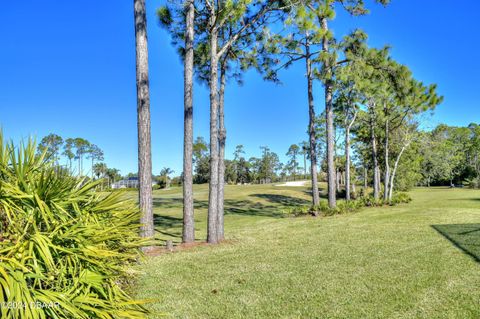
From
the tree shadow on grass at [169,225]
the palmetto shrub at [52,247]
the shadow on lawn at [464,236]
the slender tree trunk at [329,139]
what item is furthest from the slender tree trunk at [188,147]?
the slender tree trunk at [329,139]

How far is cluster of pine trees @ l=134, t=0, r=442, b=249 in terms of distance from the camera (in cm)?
767

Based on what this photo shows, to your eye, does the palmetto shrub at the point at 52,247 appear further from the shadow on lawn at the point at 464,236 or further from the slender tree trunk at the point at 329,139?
the slender tree trunk at the point at 329,139

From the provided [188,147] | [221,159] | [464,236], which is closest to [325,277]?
[188,147]

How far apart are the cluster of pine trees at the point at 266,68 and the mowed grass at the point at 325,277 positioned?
58.2 inches

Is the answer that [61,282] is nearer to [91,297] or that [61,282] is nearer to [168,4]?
[91,297]

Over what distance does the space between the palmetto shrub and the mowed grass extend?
964mm

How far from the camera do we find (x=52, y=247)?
1.98m

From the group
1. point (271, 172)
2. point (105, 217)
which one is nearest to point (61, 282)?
point (105, 217)

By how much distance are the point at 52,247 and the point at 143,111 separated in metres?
5.16

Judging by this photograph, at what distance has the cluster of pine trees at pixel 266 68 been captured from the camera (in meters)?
7.67

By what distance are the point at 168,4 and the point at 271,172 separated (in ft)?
193

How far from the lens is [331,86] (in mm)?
13664

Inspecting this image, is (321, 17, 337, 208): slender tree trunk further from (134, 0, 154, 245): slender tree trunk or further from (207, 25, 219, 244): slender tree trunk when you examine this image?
(134, 0, 154, 245): slender tree trunk

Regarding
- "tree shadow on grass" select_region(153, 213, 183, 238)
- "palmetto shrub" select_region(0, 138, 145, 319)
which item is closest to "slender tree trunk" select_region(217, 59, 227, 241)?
"tree shadow on grass" select_region(153, 213, 183, 238)
